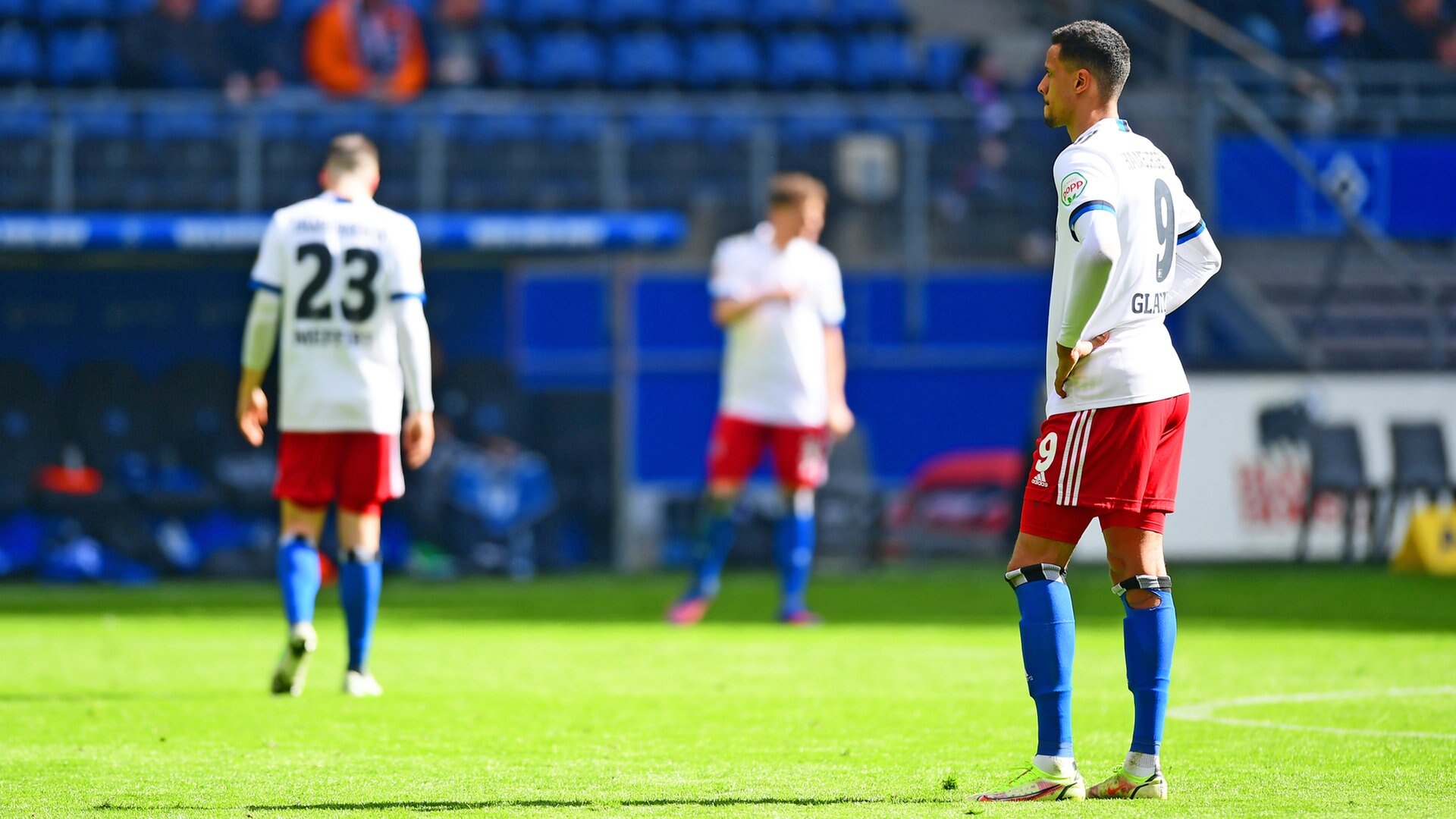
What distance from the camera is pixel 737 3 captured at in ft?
70.2

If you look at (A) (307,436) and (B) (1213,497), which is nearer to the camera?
(A) (307,436)

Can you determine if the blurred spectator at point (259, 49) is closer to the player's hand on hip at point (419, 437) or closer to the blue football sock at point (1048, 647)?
the player's hand on hip at point (419, 437)

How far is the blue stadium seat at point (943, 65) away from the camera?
68.3ft

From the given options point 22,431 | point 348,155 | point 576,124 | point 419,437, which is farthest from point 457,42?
point 419,437

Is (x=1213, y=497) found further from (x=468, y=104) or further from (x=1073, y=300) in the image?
(x=1073, y=300)

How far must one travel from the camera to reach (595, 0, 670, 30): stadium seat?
20844 millimetres

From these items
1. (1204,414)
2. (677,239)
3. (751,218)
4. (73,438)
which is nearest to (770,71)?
(751,218)

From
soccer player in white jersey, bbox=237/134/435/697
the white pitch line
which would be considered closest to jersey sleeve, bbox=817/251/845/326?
soccer player in white jersey, bbox=237/134/435/697

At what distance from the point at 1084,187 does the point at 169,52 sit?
15220mm

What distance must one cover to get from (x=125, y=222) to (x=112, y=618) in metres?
4.68

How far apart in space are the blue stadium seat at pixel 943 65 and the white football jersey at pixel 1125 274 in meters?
15.6

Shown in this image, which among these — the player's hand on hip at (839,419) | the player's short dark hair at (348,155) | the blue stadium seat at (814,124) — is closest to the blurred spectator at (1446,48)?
the blue stadium seat at (814,124)

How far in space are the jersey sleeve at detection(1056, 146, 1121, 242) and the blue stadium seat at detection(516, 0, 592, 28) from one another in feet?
52.6

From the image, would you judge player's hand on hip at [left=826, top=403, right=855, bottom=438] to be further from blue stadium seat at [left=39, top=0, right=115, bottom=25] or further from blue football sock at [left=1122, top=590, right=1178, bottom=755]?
blue stadium seat at [left=39, top=0, right=115, bottom=25]
